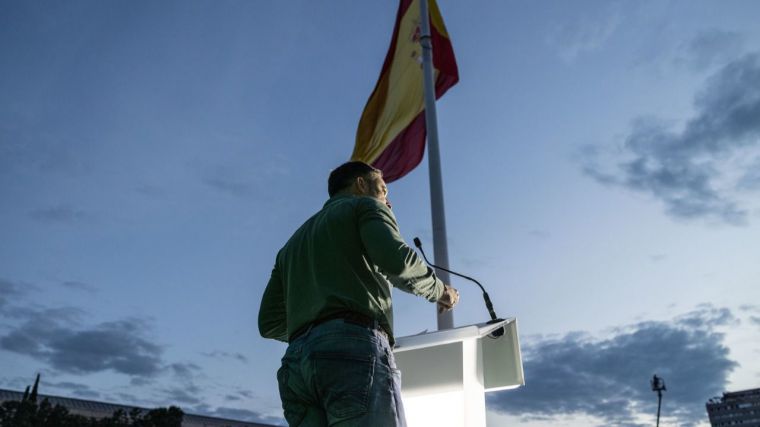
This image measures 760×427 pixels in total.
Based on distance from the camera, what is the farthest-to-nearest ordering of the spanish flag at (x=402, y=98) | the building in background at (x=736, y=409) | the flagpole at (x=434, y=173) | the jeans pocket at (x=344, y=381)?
1. the building in background at (x=736, y=409)
2. the spanish flag at (x=402, y=98)
3. the flagpole at (x=434, y=173)
4. the jeans pocket at (x=344, y=381)

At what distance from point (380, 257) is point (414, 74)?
569 cm

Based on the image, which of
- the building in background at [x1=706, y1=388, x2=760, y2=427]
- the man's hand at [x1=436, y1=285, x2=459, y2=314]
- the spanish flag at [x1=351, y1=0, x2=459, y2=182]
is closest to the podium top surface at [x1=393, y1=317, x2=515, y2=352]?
the man's hand at [x1=436, y1=285, x2=459, y2=314]

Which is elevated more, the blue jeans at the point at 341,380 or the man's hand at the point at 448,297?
the man's hand at the point at 448,297

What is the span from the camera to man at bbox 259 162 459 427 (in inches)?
76.9

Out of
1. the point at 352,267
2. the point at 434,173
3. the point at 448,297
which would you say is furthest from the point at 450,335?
the point at 434,173

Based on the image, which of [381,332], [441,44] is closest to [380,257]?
[381,332]

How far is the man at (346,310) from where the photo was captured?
1.95 metres

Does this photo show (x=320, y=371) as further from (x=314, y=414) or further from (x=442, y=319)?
(x=442, y=319)

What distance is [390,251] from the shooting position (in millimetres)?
2188

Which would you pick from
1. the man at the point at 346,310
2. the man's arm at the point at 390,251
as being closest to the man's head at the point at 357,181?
the man at the point at 346,310

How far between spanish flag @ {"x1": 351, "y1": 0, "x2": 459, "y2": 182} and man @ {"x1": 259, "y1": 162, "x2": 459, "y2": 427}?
483 centimetres

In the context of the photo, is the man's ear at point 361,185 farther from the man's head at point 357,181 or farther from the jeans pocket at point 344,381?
the jeans pocket at point 344,381

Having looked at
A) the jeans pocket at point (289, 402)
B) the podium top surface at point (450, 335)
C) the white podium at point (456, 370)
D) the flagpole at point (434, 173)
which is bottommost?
the jeans pocket at point (289, 402)

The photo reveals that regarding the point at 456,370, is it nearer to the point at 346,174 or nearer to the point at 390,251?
the point at 390,251
